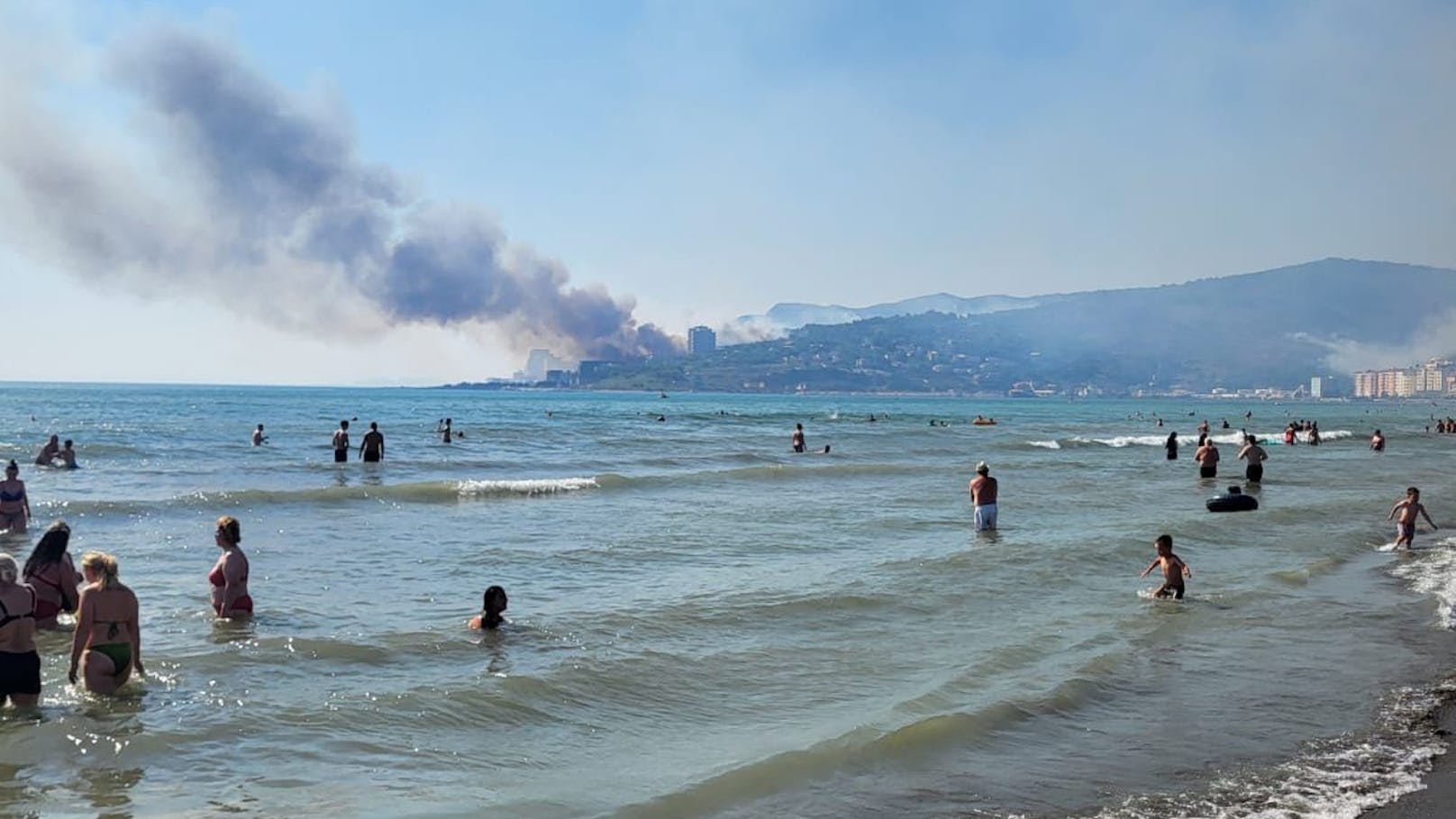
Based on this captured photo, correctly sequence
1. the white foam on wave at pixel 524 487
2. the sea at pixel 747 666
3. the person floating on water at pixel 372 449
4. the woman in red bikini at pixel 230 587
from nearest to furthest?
the sea at pixel 747 666 → the woman in red bikini at pixel 230 587 → the white foam on wave at pixel 524 487 → the person floating on water at pixel 372 449

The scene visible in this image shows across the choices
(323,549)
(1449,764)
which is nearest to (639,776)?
(1449,764)

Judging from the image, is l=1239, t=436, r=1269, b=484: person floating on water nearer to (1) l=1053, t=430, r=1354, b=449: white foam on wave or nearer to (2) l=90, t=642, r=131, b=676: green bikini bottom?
(1) l=1053, t=430, r=1354, b=449: white foam on wave

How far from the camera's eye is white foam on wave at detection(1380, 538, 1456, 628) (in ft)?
45.4

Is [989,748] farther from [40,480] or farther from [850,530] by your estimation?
[40,480]

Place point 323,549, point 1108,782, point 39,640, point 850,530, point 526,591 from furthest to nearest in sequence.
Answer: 1. point 850,530
2. point 323,549
3. point 526,591
4. point 39,640
5. point 1108,782

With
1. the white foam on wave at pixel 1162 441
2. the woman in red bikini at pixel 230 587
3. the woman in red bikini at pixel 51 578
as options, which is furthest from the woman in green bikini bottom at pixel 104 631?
the white foam on wave at pixel 1162 441

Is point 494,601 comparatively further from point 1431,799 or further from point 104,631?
point 1431,799

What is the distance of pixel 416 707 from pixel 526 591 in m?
5.41

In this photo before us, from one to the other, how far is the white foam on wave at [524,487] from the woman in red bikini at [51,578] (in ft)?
53.9

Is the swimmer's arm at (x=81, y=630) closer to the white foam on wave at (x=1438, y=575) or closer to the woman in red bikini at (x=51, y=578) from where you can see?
the woman in red bikini at (x=51, y=578)

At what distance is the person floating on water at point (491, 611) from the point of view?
1168 centimetres

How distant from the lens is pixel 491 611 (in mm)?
11766

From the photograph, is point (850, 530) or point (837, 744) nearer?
point (837, 744)

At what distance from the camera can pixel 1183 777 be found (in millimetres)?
7578
